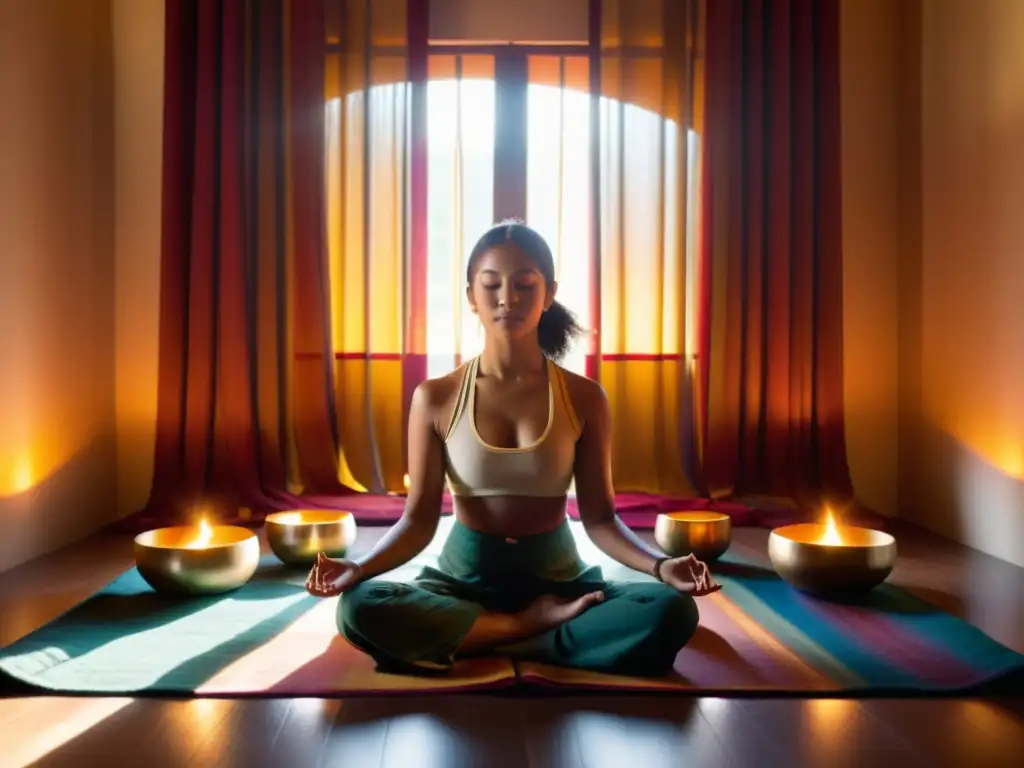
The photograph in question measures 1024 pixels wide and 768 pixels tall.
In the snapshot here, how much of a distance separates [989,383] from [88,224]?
2.99 metres

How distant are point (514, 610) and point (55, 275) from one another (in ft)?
6.70

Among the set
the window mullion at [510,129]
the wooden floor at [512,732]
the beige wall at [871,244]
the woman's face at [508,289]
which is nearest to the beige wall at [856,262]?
the beige wall at [871,244]

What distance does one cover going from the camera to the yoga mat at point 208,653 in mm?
1585

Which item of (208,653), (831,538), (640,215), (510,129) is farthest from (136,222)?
(831,538)

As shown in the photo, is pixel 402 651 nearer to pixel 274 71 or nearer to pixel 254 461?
pixel 254 461

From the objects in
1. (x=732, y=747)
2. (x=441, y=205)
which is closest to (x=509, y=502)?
(x=732, y=747)

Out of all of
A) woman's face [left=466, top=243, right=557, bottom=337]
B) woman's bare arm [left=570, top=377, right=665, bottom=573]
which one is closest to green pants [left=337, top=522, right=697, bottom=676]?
woman's bare arm [left=570, top=377, right=665, bottom=573]

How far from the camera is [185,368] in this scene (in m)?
3.45

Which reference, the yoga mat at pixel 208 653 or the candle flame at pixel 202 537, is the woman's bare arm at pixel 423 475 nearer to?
the yoga mat at pixel 208 653

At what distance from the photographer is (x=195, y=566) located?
2084 millimetres

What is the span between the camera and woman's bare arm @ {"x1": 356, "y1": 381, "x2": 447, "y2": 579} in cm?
175

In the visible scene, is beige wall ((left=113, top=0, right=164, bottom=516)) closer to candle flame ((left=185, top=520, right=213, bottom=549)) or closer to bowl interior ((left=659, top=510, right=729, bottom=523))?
candle flame ((left=185, top=520, right=213, bottom=549))

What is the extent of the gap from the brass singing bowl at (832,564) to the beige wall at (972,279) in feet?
2.71

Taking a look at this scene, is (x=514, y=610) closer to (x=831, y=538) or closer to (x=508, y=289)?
(x=508, y=289)
